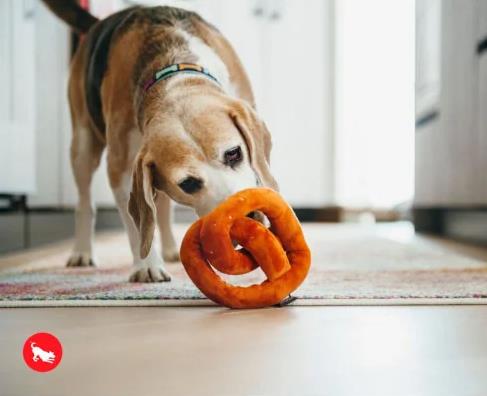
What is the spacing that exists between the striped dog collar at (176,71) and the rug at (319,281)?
1.67 feet

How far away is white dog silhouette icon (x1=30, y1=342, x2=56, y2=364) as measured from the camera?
0.93 metres

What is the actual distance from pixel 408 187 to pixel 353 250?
277cm

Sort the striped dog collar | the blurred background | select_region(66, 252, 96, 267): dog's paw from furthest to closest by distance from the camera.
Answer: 1. the blurred background
2. select_region(66, 252, 96, 267): dog's paw
3. the striped dog collar

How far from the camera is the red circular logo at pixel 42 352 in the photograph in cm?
90

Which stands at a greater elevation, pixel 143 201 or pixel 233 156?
pixel 233 156

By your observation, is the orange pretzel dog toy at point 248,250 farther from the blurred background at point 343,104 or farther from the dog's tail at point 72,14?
the blurred background at point 343,104

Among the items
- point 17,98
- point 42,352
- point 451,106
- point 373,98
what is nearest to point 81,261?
point 17,98

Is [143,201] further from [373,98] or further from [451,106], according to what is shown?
[373,98]

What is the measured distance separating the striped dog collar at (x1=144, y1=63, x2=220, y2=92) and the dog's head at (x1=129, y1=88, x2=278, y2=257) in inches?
5.4

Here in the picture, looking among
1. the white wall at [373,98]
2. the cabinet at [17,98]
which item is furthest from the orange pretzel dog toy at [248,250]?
the white wall at [373,98]

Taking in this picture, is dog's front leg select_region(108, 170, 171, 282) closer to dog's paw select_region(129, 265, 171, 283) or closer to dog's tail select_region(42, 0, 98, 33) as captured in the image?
dog's paw select_region(129, 265, 171, 283)

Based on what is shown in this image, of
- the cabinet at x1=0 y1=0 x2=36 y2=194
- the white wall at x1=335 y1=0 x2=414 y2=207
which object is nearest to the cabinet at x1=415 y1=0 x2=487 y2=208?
the white wall at x1=335 y1=0 x2=414 y2=207

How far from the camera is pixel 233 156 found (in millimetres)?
1369

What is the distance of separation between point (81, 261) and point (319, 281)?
35.0 inches
